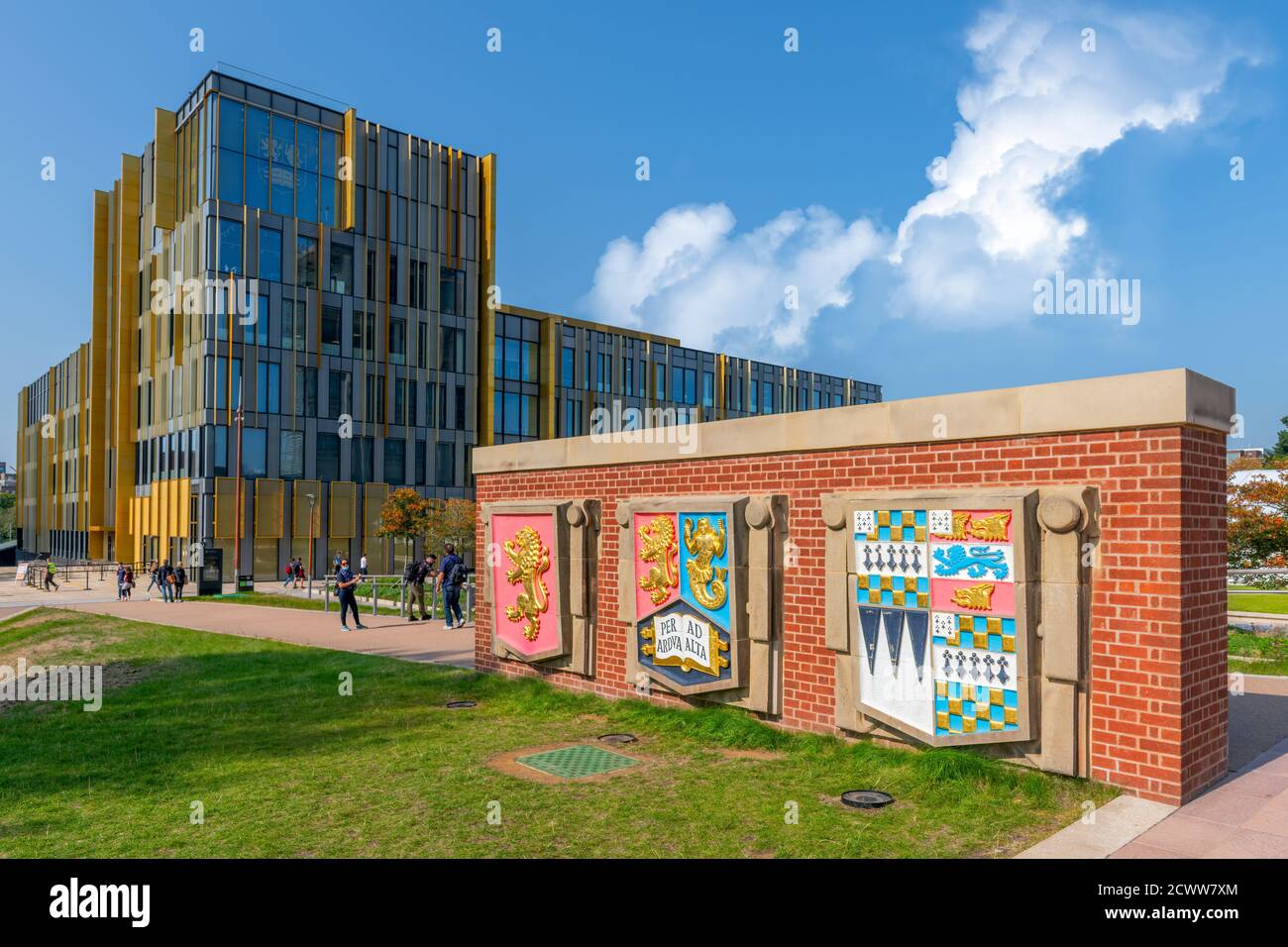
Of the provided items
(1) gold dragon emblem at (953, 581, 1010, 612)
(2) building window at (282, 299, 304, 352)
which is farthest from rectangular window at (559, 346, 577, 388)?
(1) gold dragon emblem at (953, 581, 1010, 612)

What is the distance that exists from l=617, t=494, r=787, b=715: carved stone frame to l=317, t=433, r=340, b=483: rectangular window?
44260 millimetres

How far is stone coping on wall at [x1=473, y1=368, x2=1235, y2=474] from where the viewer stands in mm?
6648

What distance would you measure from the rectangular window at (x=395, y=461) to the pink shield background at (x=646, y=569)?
44.6 m

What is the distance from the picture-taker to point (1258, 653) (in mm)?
13836

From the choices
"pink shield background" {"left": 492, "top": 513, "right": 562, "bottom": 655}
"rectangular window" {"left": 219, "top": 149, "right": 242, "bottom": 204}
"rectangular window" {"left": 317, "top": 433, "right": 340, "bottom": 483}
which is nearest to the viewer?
"pink shield background" {"left": 492, "top": 513, "right": 562, "bottom": 655}

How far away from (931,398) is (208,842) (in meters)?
6.80

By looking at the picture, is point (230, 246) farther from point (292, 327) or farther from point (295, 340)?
point (295, 340)

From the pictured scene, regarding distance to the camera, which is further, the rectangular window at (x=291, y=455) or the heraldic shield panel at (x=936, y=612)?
the rectangular window at (x=291, y=455)

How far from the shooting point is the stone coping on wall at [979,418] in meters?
6.65

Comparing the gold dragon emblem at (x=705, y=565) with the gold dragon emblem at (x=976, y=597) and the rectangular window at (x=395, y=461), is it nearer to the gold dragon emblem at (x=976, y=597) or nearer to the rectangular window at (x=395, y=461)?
the gold dragon emblem at (x=976, y=597)

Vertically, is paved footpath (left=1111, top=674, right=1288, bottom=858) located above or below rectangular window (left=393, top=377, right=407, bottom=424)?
below

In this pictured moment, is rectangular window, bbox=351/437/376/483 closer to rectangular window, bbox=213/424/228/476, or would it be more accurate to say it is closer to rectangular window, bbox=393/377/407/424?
rectangular window, bbox=393/377/407/424

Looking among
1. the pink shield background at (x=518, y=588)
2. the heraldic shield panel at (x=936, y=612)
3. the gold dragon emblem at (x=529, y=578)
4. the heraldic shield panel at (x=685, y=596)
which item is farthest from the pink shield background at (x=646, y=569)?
the heraldic shield panel at (x=936, y=612)

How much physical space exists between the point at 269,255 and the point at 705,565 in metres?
45.5
